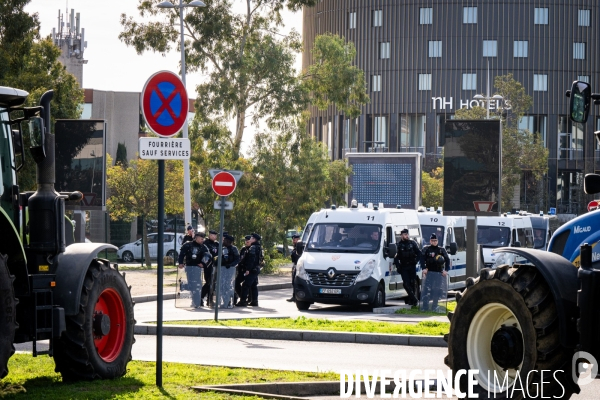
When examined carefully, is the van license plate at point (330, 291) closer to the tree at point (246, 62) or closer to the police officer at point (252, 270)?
the police officer at point (252, 270)

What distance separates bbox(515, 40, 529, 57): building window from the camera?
3386 inches

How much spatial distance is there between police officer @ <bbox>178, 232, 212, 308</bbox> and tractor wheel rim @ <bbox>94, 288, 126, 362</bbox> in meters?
12.6

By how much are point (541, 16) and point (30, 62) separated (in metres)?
61.9

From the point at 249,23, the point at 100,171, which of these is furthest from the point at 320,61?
the point at 100,171

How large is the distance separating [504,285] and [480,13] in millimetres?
80189

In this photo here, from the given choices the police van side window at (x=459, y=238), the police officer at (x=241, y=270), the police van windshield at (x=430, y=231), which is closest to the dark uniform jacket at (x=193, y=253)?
the police officer at (x=241, y=270)

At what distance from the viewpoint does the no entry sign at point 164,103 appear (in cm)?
1042

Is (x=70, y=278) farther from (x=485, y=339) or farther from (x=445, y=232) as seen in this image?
(x=445, y=232)

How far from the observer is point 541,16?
86.2 m

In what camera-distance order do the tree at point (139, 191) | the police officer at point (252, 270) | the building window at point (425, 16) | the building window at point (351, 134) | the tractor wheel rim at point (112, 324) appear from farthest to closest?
1. the building window at point (351, 134)
2. the building window at point (425, 16)
3. the tree at point (139, 191)
4. the police officer at point (252, 270)
5. the tractor wheel rim at point (112, 324)

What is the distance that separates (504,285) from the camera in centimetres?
834

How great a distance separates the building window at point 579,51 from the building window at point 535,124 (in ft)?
17.9

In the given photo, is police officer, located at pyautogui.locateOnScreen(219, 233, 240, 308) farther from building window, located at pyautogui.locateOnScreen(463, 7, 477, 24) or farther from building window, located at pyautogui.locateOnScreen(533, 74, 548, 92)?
building window, located at pyautogui.locateOnScreen(533, 74, 548, 92)

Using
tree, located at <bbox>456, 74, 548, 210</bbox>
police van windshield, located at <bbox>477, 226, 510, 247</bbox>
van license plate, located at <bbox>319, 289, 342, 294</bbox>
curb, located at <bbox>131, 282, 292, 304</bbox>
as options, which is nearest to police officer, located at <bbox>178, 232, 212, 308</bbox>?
curb, located at <bbox>131, 282, 292, 304</bbox>
